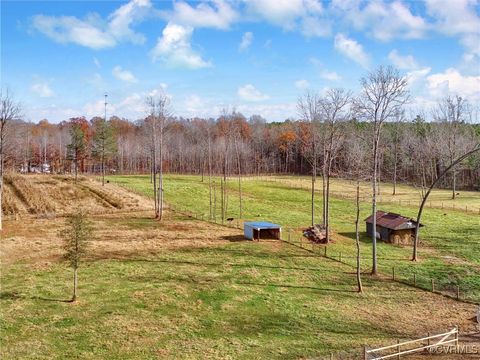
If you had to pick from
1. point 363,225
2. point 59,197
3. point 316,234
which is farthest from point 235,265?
point 59,197

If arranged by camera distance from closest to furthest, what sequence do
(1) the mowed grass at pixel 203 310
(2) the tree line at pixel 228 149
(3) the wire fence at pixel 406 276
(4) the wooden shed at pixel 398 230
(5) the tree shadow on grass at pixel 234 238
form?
(1) the mowed grass at pixel 203 310
(3) the wire fence at pixel 406 276
(5) the tree shadow on grass at pixel 234 238
(4) the wooden shed at pixel 398 230
(2) the tree line at pixel 228 149

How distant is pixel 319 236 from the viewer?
44656 millimetres

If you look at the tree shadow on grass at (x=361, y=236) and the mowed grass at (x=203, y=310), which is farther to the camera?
the tree shadow on grass at (x=361, y=236)

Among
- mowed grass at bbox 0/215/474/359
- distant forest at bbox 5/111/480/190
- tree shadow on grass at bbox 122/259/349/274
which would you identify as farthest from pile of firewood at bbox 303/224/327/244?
distant forest at bbox 5/111/480/190

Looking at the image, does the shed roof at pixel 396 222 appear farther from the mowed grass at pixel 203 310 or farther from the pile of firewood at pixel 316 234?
the mowed grass at pixel 203 310

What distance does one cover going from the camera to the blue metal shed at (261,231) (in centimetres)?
4431

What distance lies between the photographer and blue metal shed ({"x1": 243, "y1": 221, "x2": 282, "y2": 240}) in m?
44.3

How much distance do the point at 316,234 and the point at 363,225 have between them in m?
13.3

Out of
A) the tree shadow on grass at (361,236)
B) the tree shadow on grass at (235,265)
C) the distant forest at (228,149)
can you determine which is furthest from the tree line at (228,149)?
the tree shadow on grass at (235,265)

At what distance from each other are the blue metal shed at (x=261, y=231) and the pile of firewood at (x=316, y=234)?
3.23 meters

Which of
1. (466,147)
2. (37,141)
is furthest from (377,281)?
(37,141)

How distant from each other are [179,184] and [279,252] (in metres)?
51.5

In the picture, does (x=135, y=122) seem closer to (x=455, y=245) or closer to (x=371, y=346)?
(x=455, y=245)

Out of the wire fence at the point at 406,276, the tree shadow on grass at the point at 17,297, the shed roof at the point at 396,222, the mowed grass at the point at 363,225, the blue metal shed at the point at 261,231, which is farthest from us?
the shed roof at the point at 396,222
